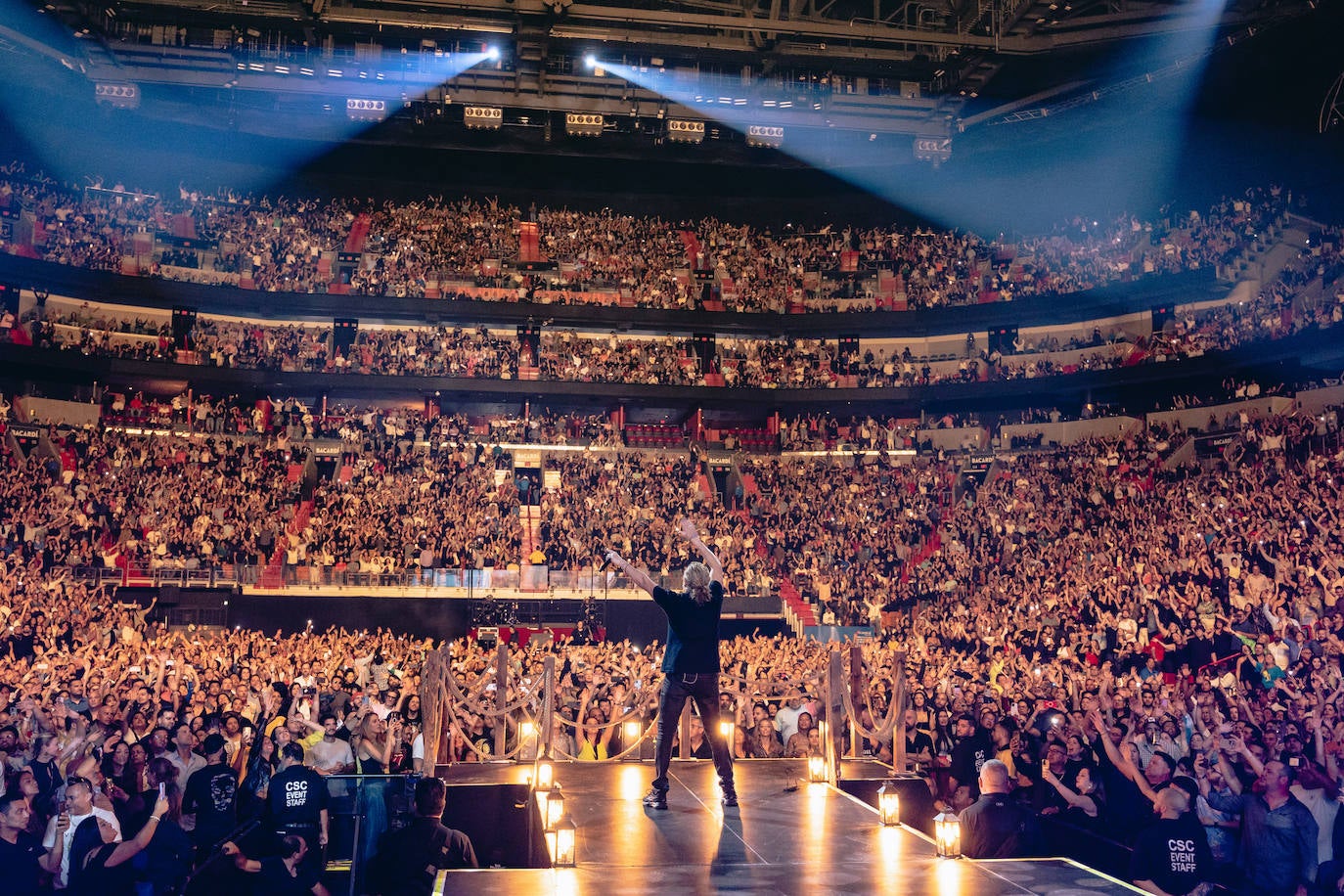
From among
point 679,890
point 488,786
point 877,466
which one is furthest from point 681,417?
point 679,890

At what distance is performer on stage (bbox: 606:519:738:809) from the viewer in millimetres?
8508

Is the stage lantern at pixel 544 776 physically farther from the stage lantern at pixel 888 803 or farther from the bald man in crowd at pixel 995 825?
the bald man in crowd at pixel 995 825

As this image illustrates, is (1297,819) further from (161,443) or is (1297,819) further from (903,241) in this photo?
(903,241)

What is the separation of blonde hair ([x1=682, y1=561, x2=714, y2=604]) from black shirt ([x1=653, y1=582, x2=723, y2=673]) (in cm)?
4

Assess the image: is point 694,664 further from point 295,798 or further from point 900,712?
point 900,712

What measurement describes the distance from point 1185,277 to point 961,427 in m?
9.83

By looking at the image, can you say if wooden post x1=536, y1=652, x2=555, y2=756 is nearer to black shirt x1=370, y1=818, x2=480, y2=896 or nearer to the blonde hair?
the blonde hair

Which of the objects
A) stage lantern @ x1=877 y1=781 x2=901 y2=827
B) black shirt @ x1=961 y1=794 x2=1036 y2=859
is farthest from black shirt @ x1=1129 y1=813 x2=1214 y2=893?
stage lantern @ x1=877 y1=781 x2=901 y2=827

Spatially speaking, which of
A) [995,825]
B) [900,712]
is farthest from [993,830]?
[900,712]

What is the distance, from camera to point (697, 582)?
8430 millimetres

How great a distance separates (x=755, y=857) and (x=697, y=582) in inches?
83.5

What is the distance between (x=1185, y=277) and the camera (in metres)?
33.0

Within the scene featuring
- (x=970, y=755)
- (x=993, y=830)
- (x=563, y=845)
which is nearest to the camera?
(x=563, y=845)

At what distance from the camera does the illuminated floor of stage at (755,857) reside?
248 inches
